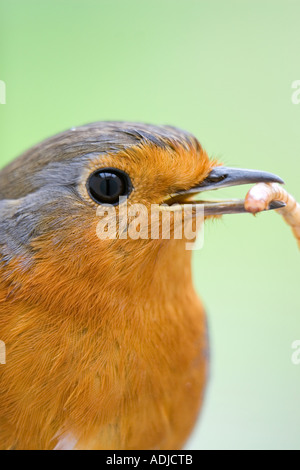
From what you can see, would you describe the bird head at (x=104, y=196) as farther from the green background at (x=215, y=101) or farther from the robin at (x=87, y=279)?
the green background at (x=215, y=101)

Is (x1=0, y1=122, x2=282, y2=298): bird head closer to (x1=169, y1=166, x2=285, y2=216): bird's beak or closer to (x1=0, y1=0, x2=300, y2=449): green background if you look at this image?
(x1=169, y1=166, x2=285, y2=216): bird's beak

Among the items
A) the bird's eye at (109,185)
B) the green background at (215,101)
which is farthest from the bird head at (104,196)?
the green background at (215,101)

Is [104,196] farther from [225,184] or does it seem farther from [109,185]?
[225,184]

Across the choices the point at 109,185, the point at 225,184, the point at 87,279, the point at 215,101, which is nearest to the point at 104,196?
the point at 109,185

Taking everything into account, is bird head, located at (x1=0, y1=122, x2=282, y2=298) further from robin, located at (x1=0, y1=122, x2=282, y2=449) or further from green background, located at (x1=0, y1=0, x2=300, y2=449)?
green background, located at (x1=0, y1=0, x2=300, y2=449)

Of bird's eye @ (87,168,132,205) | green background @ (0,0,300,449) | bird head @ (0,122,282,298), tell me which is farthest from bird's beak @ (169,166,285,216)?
green background @ (0,0,300,449)

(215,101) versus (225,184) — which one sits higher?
(215,101)

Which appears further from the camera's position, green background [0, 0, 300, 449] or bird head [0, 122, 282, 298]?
green background [0, 0, 300, 449]
